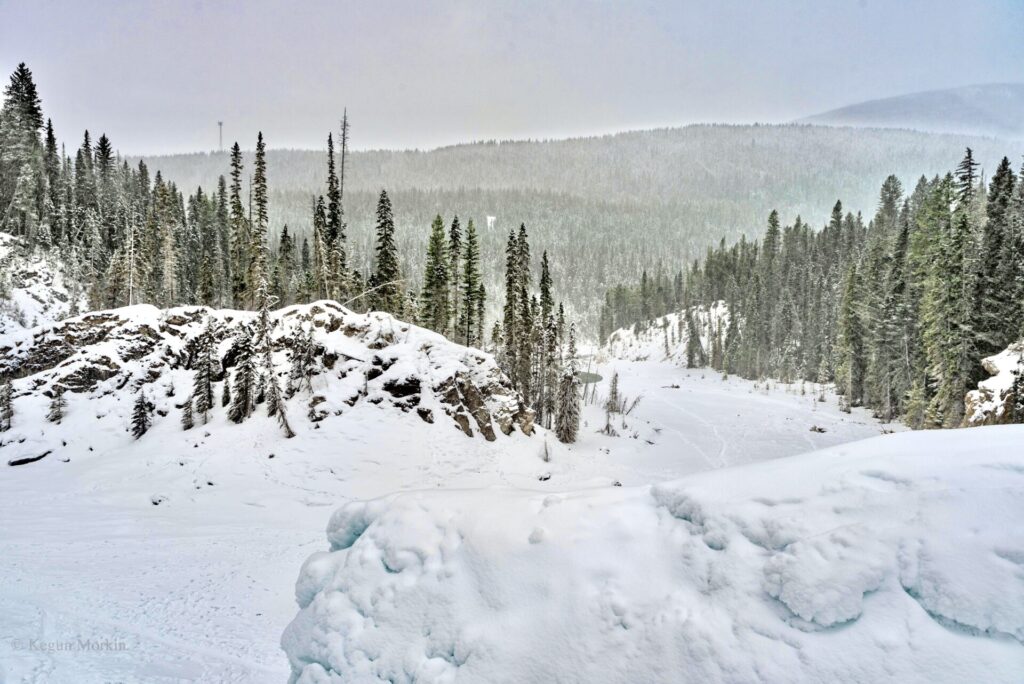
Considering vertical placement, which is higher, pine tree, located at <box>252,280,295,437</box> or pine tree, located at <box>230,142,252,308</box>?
pine tree, located at <box>230,142,252,308</box>

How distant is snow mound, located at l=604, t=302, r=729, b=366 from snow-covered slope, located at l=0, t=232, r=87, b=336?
282 feet

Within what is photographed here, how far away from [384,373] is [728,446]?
80.1 ft

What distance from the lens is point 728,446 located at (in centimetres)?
3325

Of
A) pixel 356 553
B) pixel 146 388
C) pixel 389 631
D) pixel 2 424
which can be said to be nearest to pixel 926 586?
pixel 389 631

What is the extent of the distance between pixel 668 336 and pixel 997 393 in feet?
286

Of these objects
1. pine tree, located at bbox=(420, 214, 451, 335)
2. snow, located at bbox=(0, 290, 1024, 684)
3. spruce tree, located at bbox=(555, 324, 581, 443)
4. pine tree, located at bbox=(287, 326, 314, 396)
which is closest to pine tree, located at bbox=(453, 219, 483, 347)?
pine tree, located at bbox=(420, 214, 451, 335)

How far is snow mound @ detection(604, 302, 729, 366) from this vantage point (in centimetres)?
9481

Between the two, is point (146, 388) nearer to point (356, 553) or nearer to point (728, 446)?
point (356, 553)

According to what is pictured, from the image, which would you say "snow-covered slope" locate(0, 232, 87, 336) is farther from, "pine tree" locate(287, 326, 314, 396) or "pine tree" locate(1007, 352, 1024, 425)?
"pine tree" locate(1007, 352, 1024, 425)

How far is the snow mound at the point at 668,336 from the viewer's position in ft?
311

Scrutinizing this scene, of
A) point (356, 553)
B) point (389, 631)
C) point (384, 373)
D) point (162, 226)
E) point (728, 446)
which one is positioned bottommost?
point (728, 446)

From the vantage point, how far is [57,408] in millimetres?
18719

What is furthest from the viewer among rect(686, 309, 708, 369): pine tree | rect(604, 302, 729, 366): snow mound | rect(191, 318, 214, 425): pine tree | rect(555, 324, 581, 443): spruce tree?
rect(604, 302, 729, 366): snow mound

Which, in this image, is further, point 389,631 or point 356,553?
point 356,553
